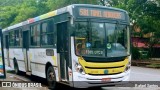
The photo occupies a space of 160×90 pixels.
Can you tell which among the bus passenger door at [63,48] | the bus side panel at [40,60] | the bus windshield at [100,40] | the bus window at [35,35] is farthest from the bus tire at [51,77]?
the bus windshield at [100,40]

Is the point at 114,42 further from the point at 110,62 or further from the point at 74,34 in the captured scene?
the point at 74,34

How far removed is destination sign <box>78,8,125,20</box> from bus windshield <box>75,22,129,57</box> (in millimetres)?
311

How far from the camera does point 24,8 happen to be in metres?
41.6

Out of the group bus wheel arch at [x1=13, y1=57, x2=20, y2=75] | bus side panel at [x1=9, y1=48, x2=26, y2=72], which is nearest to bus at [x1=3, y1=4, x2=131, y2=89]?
bus side panel at [x1=9, y1=48, x2=26, y2=72]

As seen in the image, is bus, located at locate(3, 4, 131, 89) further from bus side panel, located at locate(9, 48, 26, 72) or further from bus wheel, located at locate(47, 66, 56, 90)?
bus side panel, located at locate(9, 48, 26, 72)

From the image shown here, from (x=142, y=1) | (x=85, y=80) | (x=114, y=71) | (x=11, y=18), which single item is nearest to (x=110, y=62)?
(x=114, y=71)

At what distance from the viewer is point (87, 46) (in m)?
9.55

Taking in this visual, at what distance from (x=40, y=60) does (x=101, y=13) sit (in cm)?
370

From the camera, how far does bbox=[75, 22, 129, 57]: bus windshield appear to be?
954 cm

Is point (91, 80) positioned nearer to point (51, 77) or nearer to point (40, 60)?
point (51, 77)

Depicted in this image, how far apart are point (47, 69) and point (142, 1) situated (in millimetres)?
18918

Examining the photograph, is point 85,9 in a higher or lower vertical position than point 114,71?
higher

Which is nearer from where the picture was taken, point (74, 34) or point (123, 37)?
point (74, 34)

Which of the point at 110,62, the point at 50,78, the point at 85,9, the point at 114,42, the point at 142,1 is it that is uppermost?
the point at 142,1
